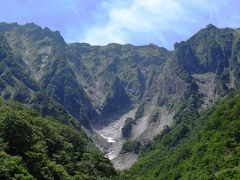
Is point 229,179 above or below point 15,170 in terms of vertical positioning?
below

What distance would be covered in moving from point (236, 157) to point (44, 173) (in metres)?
91.2

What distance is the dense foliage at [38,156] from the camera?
76875 millimetres

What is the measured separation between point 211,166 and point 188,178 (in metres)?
16.7

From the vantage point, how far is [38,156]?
87.2m

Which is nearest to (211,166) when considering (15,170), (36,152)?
(36,152)

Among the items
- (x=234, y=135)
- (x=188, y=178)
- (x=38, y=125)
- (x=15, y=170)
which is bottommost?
(x=188, y=178)

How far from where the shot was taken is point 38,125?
121 m

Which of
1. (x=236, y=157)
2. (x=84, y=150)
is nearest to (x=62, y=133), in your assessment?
(x=84, y=150)

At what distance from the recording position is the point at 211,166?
174250 millimetres

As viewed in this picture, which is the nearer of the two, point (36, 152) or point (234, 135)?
point (36, 152)

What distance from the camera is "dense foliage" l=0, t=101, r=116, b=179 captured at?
76.9m

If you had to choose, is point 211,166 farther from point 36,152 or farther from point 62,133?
point 36,152

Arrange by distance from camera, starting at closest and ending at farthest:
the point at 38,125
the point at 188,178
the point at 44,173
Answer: the point at 44,173, the point at 38,125, the point at 188,178

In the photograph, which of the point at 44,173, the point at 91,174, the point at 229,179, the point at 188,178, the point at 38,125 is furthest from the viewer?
the point at 188,178
